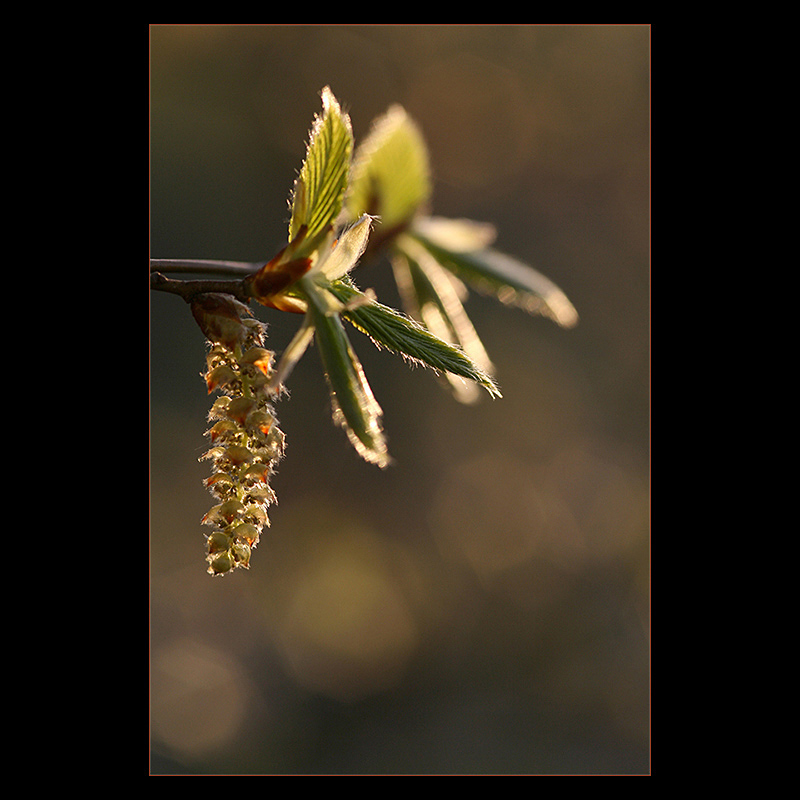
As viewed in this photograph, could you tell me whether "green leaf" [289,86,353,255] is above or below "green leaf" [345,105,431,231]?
below

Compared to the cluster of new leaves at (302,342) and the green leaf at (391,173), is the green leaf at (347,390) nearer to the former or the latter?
the cluster of new leaves at (302,342)

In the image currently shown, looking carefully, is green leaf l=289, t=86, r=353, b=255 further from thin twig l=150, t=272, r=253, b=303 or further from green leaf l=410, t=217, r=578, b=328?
green leaf l=410, t=217, r=578, b=328

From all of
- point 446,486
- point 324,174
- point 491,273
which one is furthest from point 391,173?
point 446,486

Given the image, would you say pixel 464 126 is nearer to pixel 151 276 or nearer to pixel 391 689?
pixel 391 689

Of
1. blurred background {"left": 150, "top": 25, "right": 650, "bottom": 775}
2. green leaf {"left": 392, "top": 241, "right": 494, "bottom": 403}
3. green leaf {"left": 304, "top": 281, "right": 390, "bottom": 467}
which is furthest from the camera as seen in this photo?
blurred background {"left": 150, "top": 25, "right": 650, "bottom": 775}

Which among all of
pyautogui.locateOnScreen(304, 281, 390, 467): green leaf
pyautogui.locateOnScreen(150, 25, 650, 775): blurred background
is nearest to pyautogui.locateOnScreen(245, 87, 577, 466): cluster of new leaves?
pyautogui.locateOnScreen(304, 281, 390, 467): green leaf

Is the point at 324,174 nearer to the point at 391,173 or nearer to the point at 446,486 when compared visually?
the point at 391,173

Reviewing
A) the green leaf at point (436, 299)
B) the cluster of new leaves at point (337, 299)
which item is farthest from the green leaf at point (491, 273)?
the cluster of new leaves at point (337, 299)
